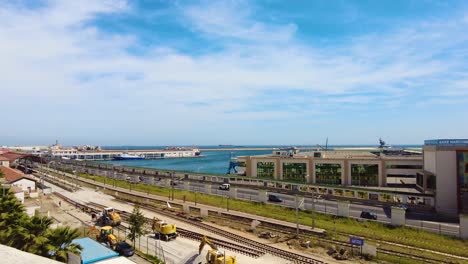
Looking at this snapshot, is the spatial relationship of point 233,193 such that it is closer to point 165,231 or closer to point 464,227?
point 165,231

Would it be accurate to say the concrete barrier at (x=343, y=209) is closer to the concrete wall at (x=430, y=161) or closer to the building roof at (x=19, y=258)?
the concrete wall at (x=430, y=161)

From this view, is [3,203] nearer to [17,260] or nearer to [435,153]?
[17,260]

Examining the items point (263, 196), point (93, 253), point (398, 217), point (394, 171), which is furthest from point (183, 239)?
point (394, 171)

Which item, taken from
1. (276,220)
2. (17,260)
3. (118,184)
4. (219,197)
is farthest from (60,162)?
(17,260)

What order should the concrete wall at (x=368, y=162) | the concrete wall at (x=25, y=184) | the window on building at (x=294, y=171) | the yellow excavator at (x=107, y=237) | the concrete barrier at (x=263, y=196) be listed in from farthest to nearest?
the window on building at (x=294, y=171), the concrete wall at (x=368, y=162), the concrete barrier at (x=263, y=196), the concrete wall at (x=25, y=184), the yellow excavator at (x=107, y=237)

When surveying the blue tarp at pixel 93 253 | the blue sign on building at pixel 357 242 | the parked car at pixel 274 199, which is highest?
the blue tarp at pixel 93 253

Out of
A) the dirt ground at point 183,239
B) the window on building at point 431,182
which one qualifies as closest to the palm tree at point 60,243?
the dirt ground at point 183,239

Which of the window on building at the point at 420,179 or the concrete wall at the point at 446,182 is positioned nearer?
the concrete wall at the point at 446,182

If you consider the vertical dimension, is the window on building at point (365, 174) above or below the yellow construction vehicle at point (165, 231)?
above
